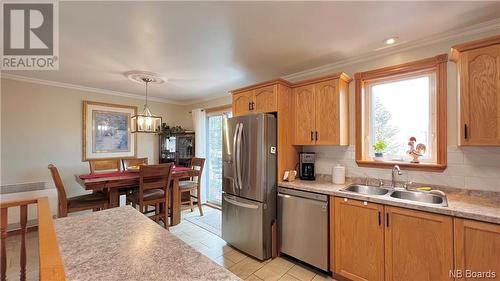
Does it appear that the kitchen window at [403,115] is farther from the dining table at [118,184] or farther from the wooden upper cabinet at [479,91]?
the dining table at [118,184]

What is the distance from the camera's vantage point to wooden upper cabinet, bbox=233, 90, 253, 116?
9.42 ft

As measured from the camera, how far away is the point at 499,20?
5.84ft

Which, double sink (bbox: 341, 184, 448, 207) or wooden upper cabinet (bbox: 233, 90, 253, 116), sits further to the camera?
wooden upper cabinet (bbox: 233, 90, 253, 116)

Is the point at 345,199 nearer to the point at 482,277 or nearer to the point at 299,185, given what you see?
the point at 299,185

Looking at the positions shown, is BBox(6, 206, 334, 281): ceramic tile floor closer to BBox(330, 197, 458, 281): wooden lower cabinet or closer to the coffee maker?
BBox(330, 197, 458, 281): wooden lower cabinet

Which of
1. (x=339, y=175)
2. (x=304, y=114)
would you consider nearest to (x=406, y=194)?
(x=339, y=175)

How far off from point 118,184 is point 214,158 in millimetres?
2111

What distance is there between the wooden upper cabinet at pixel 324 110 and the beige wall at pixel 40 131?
3.57 meters

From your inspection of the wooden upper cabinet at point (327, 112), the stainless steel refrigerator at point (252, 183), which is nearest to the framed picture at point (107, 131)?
the stainless steel refrigerator at point (252, 183)

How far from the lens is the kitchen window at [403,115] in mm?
2078

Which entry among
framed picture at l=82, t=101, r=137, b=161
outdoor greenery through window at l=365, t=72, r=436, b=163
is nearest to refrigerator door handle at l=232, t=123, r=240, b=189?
outdoor greenery through window at l=365, t=72, r=436, b=163

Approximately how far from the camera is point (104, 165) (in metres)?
3.71

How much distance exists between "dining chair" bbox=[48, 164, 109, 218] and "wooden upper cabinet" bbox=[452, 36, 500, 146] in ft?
13.0

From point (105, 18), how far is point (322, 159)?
2.66 meters
